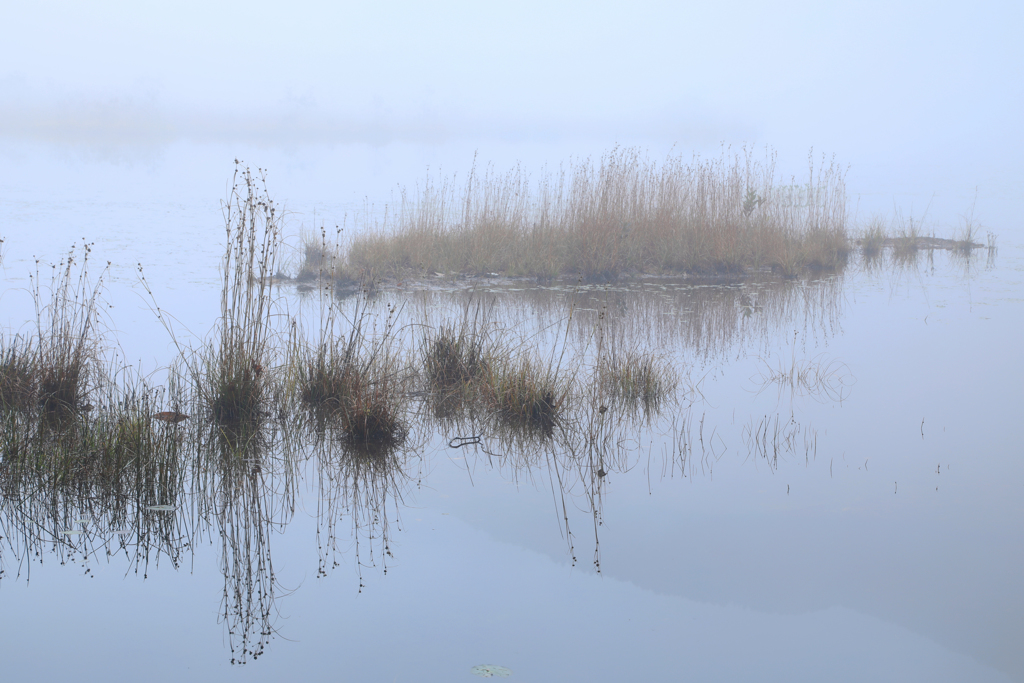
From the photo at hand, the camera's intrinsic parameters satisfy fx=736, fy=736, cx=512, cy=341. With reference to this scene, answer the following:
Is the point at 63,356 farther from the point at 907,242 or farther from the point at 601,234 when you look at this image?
the point at 907,242

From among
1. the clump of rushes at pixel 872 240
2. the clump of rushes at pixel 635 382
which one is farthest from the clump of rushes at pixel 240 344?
the clump of rushes at pixel 872 240

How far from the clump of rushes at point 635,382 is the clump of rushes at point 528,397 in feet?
1.01

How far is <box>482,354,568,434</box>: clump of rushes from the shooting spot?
389 cm

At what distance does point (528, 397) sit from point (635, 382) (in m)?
0.79

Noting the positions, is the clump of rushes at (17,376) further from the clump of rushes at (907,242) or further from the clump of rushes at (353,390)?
the clump of rushes at (907,242)

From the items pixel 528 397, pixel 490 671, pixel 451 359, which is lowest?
pixel 490 671

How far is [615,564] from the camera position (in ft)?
7.45

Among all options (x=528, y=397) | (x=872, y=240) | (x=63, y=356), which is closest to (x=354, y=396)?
(x=528, y=397)

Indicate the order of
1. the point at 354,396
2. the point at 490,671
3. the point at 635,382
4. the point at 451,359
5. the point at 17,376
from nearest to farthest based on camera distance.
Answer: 1. the point at 490,671
2. the point at 354,396
3. the point at 17,376
4. the point at 635,382
5. the point at 451,359

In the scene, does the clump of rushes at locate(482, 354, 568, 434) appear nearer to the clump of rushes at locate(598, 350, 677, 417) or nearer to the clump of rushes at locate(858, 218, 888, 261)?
the clump of rushes at locate(598, 350, 677, 417)

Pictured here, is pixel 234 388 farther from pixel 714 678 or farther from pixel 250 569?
pixel 714 678

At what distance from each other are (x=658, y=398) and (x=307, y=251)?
22.3 ft

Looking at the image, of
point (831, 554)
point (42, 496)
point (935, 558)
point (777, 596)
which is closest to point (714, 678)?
point (777, 596)

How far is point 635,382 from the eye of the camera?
14.4 ft
